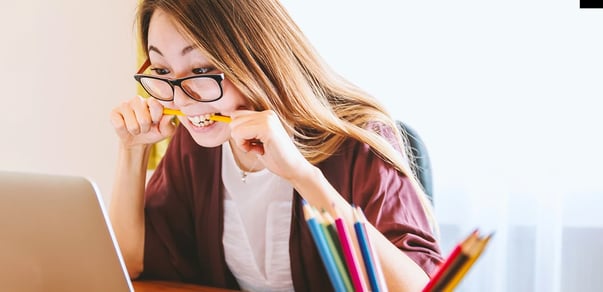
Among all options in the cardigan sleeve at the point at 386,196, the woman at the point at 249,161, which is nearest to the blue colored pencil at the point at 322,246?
the woman at the point at 249,161

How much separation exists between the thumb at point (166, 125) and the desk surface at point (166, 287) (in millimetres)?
269

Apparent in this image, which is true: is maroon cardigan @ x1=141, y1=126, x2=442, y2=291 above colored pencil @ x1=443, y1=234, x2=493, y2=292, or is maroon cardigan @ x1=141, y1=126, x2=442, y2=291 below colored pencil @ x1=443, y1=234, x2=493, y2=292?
below

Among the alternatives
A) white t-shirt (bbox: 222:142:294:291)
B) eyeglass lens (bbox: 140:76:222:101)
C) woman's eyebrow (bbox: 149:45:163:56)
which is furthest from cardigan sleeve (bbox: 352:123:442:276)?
woman's eyebrow (bbox: 149:45:163:56)

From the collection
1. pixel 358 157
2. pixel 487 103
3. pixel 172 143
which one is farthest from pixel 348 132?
pixel 487 103

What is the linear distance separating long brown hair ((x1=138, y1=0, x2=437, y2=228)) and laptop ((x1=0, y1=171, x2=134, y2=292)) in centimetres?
43

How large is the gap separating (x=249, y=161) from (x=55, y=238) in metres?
0.62

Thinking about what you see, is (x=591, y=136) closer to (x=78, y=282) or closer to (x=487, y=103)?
(x=487, y=103)

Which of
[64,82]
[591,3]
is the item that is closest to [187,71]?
[591,3]

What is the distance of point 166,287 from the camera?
1.26m

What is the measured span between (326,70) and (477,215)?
897mm

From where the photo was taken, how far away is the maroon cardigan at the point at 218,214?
48.2 inches

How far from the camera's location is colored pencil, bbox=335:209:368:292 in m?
0.61

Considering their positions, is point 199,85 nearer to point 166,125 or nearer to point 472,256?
point 166,125

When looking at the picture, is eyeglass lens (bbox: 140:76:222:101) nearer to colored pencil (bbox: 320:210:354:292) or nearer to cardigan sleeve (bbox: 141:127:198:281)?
cardigan sleeve (bbox: 141:127:198:281)
